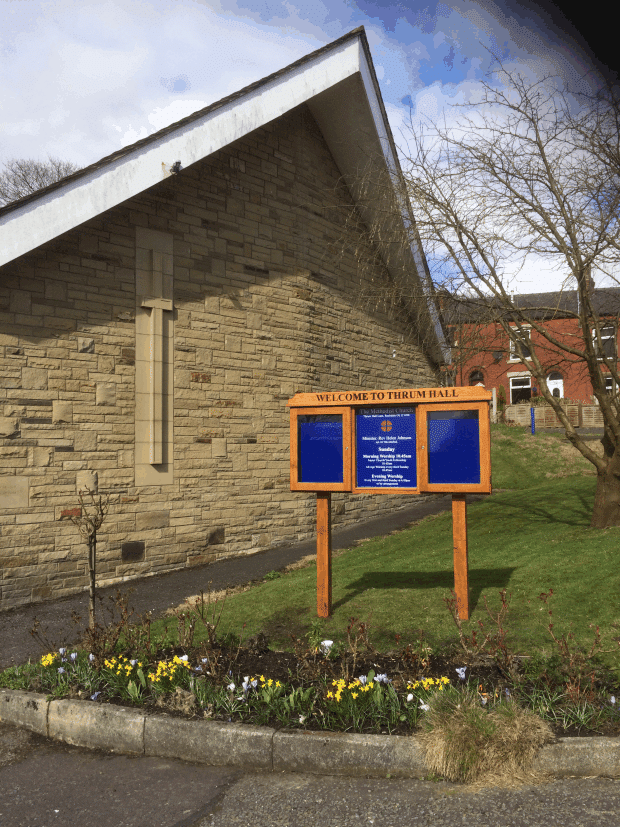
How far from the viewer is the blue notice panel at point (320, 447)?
20.4 ft

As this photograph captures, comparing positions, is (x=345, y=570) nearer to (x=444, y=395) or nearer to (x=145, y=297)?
(x=444, y=395)

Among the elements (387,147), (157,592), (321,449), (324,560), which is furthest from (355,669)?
(387,147)

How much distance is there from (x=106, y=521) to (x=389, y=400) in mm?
4908

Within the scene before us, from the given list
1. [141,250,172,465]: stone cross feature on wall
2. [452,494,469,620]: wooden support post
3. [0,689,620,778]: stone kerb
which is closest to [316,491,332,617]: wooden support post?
[452,494,469,620]: wooden support post

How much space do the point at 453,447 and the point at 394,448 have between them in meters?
0.54

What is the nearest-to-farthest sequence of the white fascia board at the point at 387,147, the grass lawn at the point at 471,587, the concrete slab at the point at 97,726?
the concrete slab at the point at 97,726 < the grass lawn at the point at 471,587 < the white fascia board at the point at 387,147

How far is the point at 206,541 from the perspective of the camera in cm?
1017

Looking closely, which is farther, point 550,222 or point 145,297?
point 145,297

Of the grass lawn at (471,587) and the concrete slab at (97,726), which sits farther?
the grass lawn at (471,587)

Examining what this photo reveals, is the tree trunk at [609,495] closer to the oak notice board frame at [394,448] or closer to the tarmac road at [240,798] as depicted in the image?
the oak notice board frame at [394,448]

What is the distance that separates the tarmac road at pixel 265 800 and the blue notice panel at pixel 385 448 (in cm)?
285

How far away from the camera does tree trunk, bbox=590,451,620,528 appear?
8844mm

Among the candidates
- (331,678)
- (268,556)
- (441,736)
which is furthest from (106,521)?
(441,736)

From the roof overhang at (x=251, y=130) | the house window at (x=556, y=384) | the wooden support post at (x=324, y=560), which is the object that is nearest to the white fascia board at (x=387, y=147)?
the roof overhang at (x=251, y=130)
